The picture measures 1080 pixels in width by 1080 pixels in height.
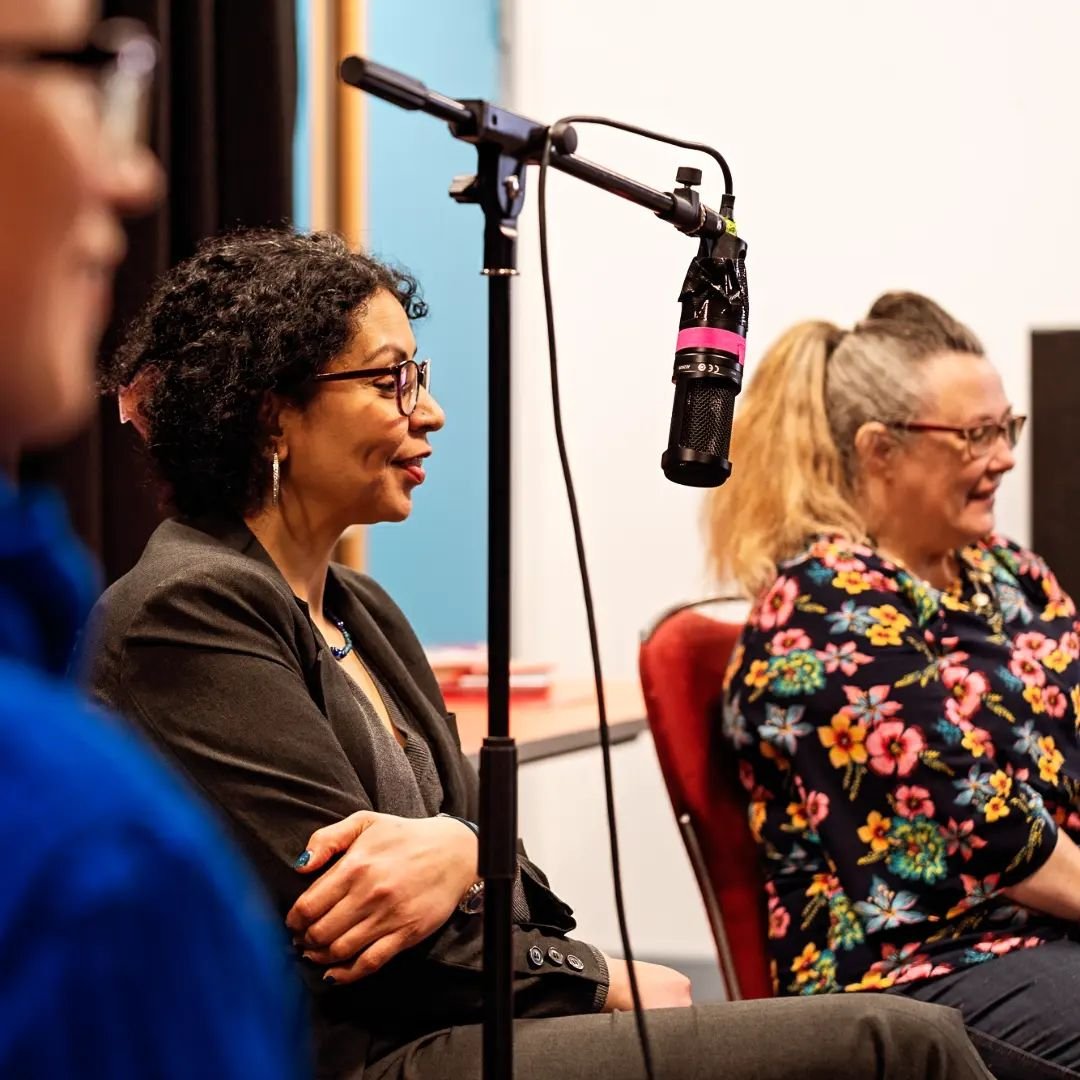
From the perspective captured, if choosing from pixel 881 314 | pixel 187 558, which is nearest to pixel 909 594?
pixel 881 314

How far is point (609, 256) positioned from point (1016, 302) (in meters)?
0.89

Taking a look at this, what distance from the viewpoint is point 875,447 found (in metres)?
2.01

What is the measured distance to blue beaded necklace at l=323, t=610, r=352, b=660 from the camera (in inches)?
61.9

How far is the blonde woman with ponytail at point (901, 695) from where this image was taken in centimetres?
168

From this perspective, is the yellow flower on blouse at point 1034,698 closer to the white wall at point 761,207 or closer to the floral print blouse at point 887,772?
the floral print blouse at point 887,772

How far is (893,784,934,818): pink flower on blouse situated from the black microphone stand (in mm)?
845

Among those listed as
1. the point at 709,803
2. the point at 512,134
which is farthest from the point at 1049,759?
the point at 512,134

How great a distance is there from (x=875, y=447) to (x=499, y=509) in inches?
45.4

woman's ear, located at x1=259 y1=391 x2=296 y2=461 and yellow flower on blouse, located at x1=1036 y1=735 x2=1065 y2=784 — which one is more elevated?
woman's ear, located at x1=259 y1=391 x2=296 y2=461

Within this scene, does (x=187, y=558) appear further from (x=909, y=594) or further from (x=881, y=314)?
(x=881, y=314)

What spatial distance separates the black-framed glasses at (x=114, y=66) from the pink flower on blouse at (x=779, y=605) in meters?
1.36

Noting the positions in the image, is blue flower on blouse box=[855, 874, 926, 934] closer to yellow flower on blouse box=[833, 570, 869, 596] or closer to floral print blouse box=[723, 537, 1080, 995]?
floral print blouse box=[723, 537, 1080, 995]

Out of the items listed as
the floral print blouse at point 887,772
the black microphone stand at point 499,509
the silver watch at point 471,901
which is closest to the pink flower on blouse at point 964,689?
the floral print blouse at point 887,772

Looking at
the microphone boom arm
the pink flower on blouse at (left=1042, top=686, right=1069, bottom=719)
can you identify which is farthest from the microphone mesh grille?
the pink flower on blouse at (left=1042, top=686, right=1069, bottom=719)
